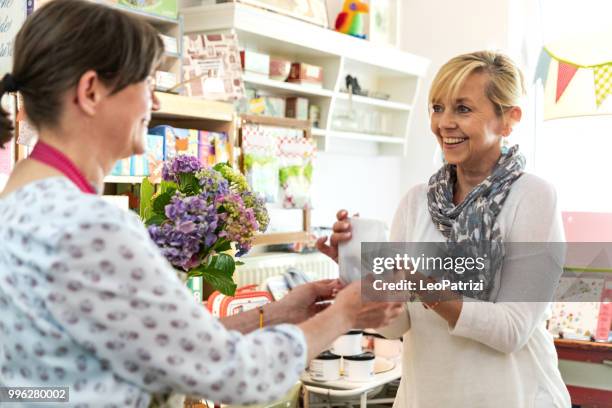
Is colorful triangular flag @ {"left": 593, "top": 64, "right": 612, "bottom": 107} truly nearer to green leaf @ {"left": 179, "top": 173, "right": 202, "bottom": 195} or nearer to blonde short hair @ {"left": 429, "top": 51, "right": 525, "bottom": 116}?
blonde short hair @ {"left": 429, "top": 51, "right": 525, "bottom": 116}

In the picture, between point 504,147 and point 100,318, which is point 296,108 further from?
point 100,318

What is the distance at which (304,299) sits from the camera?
4.76 feet

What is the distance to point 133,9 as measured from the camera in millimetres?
3039

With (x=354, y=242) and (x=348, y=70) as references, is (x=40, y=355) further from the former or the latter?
(x=348, y=70)

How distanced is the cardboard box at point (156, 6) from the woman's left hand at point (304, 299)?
6.44 ft

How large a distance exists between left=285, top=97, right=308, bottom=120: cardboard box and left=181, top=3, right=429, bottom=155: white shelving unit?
2.2 inches

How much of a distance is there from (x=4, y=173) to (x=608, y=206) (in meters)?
3.81

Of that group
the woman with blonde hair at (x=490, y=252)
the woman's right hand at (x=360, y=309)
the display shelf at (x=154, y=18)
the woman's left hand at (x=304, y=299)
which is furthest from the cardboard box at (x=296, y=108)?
the woman's right hand at (x=360, y=309)

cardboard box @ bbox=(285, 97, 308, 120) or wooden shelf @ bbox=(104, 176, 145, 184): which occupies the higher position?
cardboard box @ bbox=(285, 97, 308, 120)

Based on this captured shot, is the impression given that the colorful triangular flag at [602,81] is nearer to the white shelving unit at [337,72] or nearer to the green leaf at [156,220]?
the white shelving unit at [337,72]

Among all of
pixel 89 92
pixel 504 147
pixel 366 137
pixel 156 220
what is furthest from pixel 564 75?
pixel 89 92

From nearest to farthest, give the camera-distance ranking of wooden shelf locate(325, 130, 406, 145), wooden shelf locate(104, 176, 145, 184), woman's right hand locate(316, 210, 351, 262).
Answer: woman's right hand locate(316, 210, 351, 262)
wooden shelf locate(104, 176, 145, 184)
wooden shelf locate(325, 130, 406, 145)

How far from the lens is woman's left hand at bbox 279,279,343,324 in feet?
4.75

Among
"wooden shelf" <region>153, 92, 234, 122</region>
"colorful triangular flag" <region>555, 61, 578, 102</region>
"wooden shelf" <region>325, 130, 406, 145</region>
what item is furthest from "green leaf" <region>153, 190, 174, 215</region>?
"wooden shelf" <region>325, 130, 406, 145</region>
